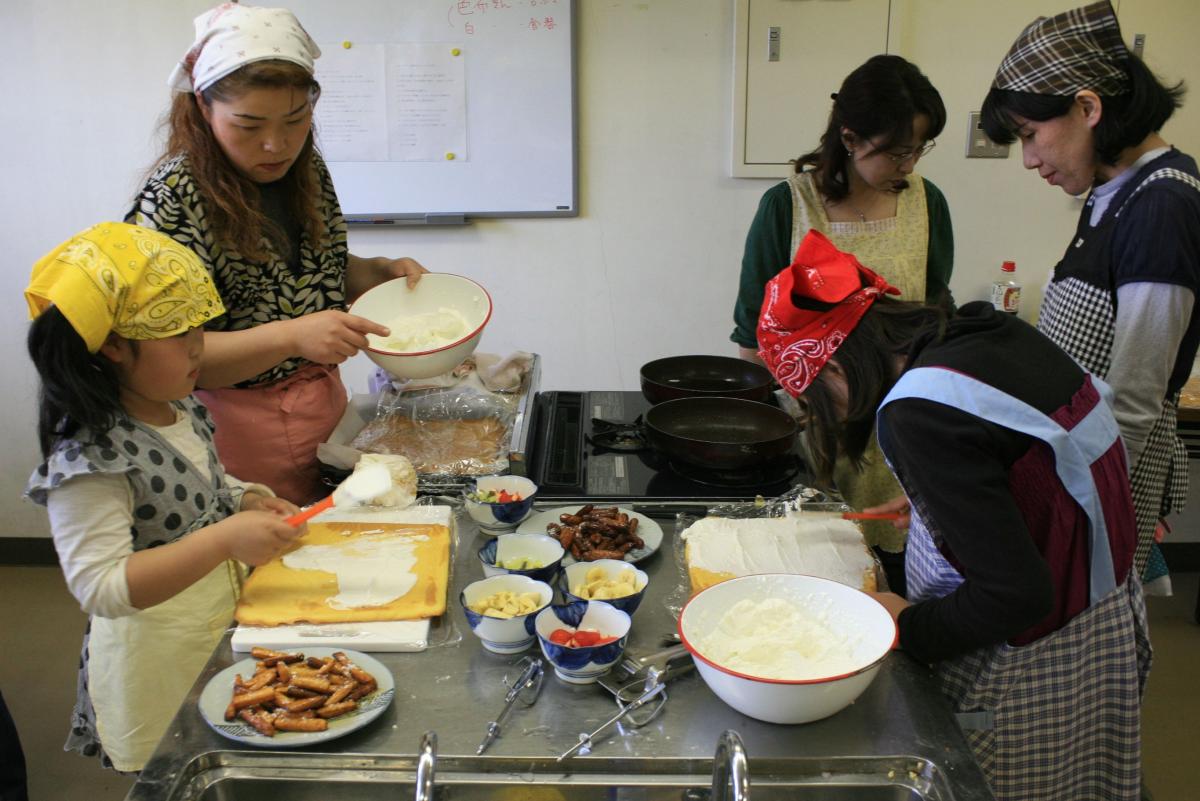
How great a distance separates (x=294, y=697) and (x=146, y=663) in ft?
1.21

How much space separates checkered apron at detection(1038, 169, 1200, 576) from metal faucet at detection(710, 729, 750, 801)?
101 centimetres

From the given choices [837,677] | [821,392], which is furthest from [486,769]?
[821,392]

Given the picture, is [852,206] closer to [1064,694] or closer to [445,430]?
[445,430]

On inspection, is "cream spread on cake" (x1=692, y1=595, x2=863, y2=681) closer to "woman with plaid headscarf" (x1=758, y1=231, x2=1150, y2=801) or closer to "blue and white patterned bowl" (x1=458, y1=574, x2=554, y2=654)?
"woman with plaid headscarf" (x1=758, y1=231, x2=1150, y2=801)

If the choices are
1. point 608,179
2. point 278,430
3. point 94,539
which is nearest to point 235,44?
point 278,430

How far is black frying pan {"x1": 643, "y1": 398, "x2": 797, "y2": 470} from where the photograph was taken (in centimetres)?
163

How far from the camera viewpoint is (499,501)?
1.45 m

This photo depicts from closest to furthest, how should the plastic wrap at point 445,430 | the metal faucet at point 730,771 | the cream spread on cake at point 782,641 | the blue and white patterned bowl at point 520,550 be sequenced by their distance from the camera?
1. the metal faucet at point 730,771
2. the cream spread on cake at point 782,641
3. the blue and white patterned bowl at point 520,550
4. the plastic wrap at point 445,430

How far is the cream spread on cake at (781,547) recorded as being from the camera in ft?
4.37

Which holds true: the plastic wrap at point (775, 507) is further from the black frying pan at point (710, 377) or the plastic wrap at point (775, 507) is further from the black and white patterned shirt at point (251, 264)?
the black and white patterned shirt at point (251, 264)

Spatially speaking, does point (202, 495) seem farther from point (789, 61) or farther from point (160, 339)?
point (789, 61)

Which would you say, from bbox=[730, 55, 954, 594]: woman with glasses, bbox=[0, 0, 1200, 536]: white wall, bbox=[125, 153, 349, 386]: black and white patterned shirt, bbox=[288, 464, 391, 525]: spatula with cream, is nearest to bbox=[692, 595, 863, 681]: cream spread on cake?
bbox=[288, 464, 391, 525]: spatula with cream

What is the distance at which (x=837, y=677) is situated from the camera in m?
0.95

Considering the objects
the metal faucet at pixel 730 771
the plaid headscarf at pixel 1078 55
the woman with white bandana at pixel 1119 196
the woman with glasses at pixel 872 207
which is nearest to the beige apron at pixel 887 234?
the woman with glasses at pixel 872 207
